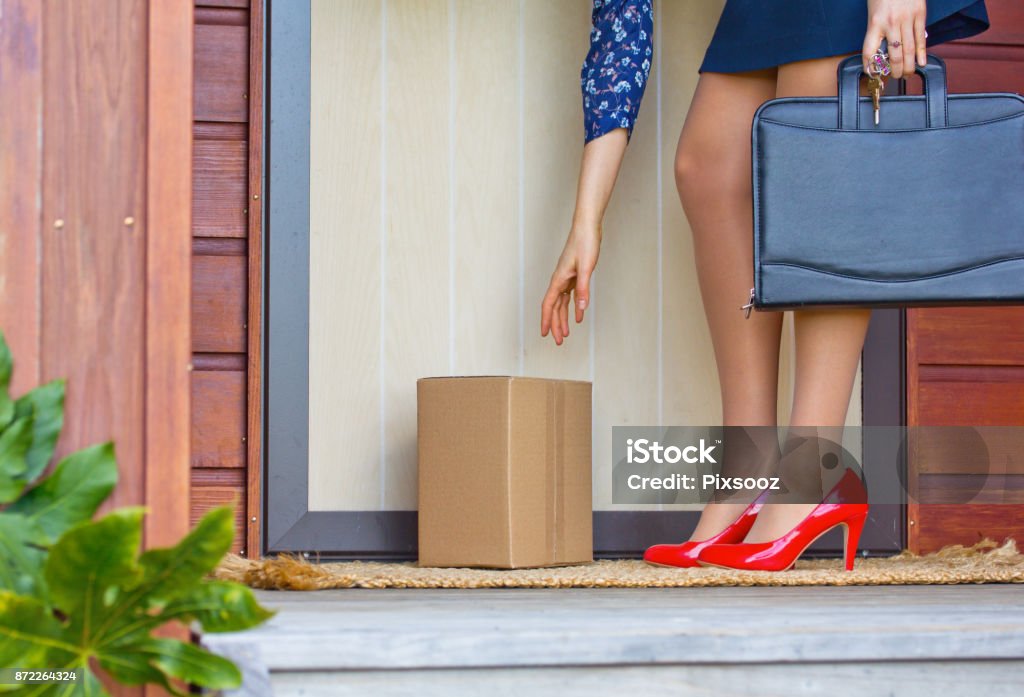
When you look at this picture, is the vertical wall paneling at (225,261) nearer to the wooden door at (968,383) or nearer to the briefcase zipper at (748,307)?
the briefcase zipper at (748,307)

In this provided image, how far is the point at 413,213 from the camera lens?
197cm

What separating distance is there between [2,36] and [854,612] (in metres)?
0.96

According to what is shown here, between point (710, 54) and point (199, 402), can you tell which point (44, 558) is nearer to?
point (199, 402)

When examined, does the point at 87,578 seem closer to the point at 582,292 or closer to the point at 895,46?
the point at 582,292

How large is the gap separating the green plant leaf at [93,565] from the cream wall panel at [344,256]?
1004 millimetres

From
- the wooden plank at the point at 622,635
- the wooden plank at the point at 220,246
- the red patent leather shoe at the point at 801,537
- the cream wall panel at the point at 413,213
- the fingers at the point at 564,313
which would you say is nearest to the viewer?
the wooden plank at the point at 622,635

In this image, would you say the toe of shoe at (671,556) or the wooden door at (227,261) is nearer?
the toe of shoe at (671,556)

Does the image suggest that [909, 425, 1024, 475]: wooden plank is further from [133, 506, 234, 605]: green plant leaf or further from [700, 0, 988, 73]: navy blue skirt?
[133, 506, 234, 605]: green plant leaf

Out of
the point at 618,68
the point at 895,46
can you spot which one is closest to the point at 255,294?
the point at 618,68

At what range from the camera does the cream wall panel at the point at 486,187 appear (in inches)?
77.9

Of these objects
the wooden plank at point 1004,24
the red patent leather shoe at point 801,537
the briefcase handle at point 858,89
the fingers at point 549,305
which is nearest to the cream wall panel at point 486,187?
the fingers at point 549,305

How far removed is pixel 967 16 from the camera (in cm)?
151

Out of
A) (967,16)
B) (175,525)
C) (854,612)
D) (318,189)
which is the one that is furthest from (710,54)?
(175,525)

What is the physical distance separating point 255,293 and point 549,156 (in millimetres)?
573
